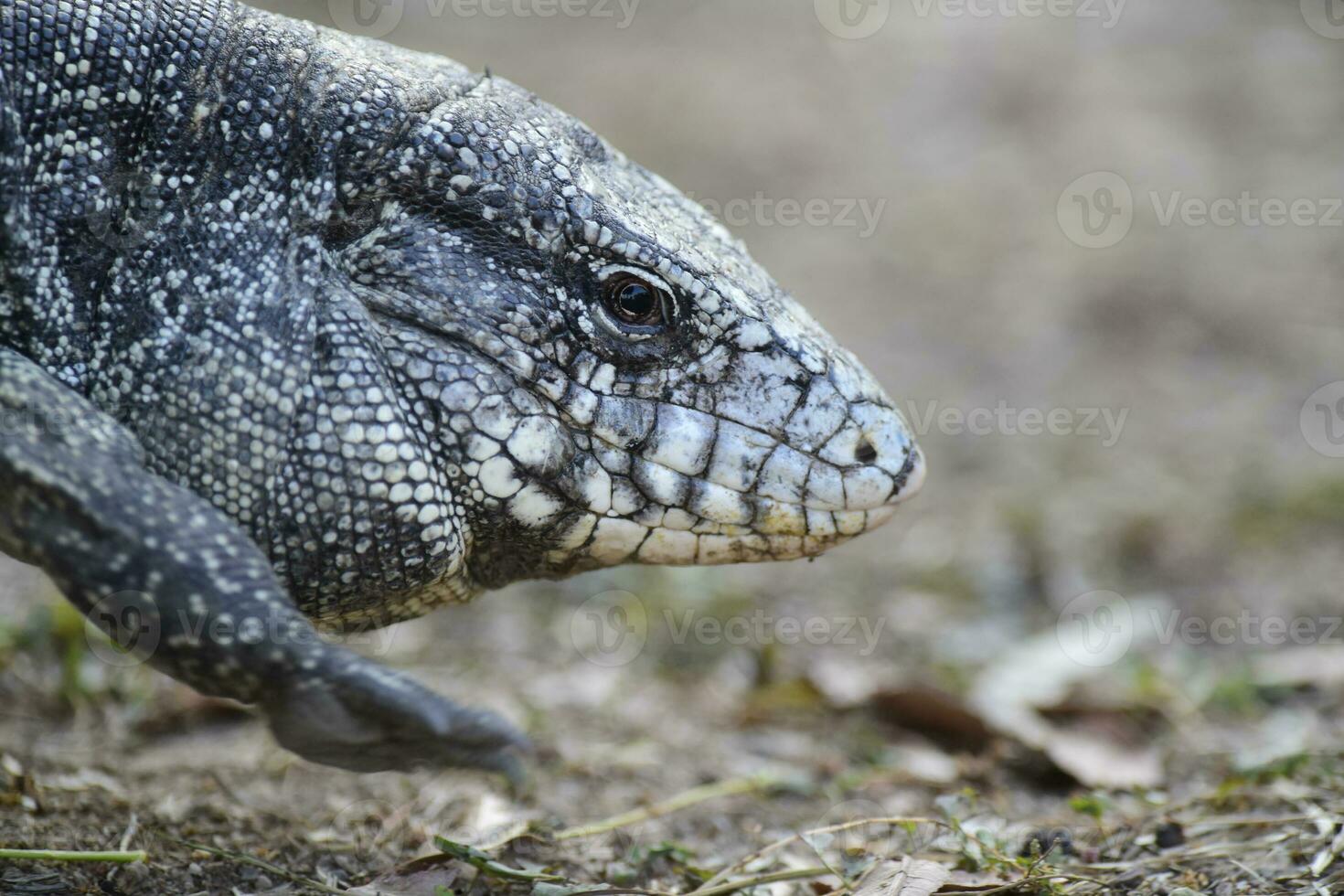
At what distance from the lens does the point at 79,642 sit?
22.8 feet

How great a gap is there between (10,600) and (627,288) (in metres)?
5.57

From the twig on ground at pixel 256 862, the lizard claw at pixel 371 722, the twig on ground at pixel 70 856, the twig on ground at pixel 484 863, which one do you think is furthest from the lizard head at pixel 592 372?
the twig on ground at pixel 70 856

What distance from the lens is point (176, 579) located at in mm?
3502

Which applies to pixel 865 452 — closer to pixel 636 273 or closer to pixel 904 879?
pixel 636 273

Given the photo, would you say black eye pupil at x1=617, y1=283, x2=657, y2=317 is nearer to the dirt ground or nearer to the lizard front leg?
the lizard front leg

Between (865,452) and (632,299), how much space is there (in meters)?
0.90

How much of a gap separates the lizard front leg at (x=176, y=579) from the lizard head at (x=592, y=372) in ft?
2.32

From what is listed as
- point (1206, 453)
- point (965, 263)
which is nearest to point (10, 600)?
point (1206, 453)

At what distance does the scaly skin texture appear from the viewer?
3688 mm

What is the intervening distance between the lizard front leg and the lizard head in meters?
0.71

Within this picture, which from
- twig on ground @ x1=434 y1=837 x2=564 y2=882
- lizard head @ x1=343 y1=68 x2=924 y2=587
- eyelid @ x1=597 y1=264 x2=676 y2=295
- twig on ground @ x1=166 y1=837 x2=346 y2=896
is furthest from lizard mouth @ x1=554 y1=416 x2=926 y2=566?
twig on ground @ x1=166 y1=837 x2=346 y2=896

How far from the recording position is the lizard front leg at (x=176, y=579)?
348 centimetres

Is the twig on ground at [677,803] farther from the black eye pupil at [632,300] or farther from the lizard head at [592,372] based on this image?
the black eye pupil at [632,300]

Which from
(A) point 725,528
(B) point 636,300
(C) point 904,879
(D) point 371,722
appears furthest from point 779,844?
(B) point 636,300
